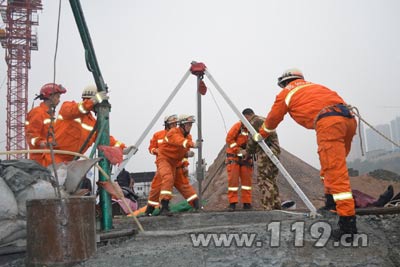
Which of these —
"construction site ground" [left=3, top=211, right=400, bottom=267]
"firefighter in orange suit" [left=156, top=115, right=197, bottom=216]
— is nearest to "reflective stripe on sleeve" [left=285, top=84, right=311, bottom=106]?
"construction site ground" [left=3, top=211, right=400, bottom=267]

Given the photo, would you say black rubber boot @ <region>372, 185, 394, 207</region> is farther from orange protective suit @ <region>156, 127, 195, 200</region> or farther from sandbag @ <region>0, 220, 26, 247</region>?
sandbag @ <region>0, 220, 26, 247</region>

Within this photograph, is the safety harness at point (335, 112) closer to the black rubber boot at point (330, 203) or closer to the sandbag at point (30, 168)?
the black rubber boot at point (330, 203)

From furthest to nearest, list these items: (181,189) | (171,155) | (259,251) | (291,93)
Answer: (181,189) < (171,155) < (291,93) < (259,251)

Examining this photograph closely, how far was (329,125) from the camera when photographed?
3.22 meters

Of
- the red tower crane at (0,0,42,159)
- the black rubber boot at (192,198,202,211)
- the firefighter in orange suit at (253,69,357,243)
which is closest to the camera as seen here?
the firefighter in orange suit at (253,69,357,243)

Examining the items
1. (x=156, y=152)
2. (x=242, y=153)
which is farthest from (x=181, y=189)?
(x=156, y=152)

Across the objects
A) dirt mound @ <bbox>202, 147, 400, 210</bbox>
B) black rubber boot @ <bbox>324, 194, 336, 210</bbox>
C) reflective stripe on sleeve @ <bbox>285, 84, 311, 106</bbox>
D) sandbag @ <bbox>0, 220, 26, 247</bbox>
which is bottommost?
dirt mound @ <bbox>202, 147, 400, 210</bbox>

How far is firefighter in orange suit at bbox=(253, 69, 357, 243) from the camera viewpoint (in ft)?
9.59

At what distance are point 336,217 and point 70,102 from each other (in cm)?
331

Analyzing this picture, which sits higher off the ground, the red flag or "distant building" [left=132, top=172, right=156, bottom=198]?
the red flag

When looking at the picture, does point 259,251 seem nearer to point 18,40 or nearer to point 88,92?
point 88,92

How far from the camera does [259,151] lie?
5859mm

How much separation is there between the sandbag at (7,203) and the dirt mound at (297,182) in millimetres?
5701

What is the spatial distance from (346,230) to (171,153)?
3.45m
